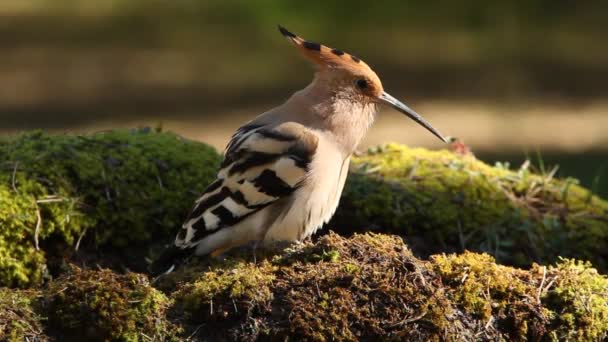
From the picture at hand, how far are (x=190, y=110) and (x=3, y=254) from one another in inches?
162

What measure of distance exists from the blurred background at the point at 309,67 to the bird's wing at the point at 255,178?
328 centimetres

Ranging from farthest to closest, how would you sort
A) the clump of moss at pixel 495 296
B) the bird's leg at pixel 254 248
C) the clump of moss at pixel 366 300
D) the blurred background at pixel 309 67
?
the blurred background at pixel 309 67 < the bird's leg at pixel 254 248 < the clump of moss at pixel 495 296 < the clump of moss at pixel 366 300

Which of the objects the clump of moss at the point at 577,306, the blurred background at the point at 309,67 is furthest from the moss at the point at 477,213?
the blurred background at the point at 309,67

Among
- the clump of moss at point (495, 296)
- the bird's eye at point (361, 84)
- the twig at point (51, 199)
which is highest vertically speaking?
the bird's eye at point (361, 84)

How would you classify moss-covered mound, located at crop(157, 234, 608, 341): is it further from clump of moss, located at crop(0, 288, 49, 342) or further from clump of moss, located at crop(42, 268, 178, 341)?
clump of moss, located at crop(0, 288, 49, 342)

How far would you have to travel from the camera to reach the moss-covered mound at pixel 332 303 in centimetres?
297

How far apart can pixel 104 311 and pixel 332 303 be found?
0.65 metres

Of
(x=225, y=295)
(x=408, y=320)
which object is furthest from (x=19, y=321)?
(x=408, y=320)

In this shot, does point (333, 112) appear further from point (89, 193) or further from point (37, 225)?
point (37, 225)

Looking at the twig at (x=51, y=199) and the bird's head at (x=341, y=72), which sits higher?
the bird's head at (x=341, y=72)

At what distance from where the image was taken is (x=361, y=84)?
387 centimetres

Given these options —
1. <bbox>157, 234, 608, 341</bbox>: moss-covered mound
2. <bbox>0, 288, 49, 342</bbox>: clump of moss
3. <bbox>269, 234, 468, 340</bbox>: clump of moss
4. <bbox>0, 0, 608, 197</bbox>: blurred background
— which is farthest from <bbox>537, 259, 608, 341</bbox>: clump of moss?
<bbox>0, 0, 608, 197</bbox>: blurred background

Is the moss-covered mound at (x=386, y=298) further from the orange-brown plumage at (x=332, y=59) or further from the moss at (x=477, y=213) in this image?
the moss at (x=477, y=213)

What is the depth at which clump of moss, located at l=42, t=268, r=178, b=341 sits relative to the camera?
9.63ft
